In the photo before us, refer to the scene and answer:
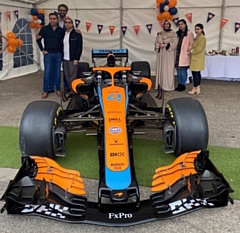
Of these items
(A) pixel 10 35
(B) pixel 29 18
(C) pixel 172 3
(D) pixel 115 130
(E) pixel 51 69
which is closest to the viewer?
(D) pixel 115 130

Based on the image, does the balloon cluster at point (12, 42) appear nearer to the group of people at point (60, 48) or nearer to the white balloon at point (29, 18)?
the white balloon at point (29, 18)

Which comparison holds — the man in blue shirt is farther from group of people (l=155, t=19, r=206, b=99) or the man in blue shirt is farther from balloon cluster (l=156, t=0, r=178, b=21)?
balloon cluster (l=156, t=0, r=178, b=21)

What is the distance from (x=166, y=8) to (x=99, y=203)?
23.7 feet

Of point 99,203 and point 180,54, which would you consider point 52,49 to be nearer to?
point 180,54

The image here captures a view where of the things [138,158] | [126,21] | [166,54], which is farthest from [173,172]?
[126,21]

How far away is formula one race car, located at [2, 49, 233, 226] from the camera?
2.14 m

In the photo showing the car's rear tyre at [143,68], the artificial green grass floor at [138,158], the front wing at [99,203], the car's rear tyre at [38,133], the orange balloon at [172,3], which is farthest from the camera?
the orange balloon at [172,3]

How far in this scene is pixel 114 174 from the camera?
2.34 metres

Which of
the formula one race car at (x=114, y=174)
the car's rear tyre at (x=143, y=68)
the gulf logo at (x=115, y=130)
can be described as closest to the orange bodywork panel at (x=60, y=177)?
the formula one race car at (x=114, y=174)

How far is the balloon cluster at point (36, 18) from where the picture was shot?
9.30 meters

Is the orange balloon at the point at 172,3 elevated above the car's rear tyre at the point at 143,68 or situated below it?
above

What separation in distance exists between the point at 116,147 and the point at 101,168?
187 millimetres

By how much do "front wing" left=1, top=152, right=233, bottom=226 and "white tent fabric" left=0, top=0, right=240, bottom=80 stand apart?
6683 millimetres

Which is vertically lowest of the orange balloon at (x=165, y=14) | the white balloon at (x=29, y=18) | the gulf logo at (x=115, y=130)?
the gulf logo at (x=115, y=130)
